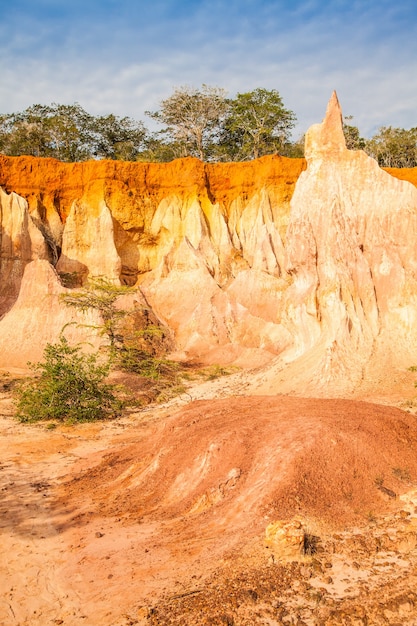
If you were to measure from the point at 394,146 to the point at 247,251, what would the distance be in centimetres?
1735

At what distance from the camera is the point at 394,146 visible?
3619cm

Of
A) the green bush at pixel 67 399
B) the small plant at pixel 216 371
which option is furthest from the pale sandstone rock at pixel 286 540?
the small plant at pixel 216 371

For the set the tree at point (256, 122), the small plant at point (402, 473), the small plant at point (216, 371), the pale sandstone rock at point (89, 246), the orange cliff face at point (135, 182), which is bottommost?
the small plant at point (216, 371)

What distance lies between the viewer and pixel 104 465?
826 cm

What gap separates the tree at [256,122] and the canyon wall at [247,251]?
8.16m

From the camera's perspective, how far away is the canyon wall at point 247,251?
43.7ft

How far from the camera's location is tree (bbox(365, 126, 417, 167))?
36.1 meters

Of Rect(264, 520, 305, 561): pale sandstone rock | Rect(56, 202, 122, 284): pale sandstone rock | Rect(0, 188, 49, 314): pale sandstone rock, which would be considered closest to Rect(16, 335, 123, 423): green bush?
Rect(264, 520, 305, 561): pale sandstone rock

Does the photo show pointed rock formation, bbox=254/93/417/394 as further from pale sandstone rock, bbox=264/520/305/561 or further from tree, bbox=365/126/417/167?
→ tree, bbox=365/126/417/167

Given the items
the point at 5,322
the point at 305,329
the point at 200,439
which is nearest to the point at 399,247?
the point at 305,329

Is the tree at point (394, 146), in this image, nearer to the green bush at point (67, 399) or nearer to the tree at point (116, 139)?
the tree at point (116, 139)

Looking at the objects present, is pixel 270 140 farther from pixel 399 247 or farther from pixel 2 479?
pixel 2 479

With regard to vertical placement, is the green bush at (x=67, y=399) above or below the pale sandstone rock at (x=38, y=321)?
below

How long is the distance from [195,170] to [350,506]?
22.7 metres
